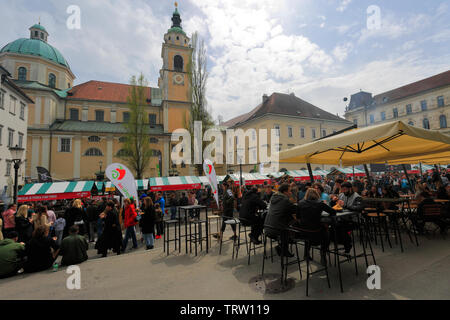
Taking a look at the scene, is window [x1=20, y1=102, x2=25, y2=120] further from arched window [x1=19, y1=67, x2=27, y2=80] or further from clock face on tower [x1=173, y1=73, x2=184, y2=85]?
clock face on tower [x1=173, y1=73, x2=184, y2=85]

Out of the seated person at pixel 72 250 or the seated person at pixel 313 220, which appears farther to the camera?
the seated person at pixel 72 250

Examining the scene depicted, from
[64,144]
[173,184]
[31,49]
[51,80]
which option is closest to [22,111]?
[64,144]

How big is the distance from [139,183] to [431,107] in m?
57.8

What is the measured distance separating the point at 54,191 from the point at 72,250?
971 cm

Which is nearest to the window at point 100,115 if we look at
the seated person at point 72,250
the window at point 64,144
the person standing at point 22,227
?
the window at point 64,144

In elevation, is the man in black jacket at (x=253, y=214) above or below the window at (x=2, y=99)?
below

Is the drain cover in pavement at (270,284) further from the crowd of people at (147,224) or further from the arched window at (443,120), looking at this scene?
the arched window at (443,120)

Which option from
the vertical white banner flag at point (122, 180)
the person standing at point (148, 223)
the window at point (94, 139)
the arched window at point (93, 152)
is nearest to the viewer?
the person standing at point (148, 223)

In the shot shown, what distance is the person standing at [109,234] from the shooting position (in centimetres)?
695

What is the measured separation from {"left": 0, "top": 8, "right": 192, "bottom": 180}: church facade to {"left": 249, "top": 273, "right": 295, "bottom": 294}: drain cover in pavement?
28948mm

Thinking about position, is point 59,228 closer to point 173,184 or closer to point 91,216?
point 91,216

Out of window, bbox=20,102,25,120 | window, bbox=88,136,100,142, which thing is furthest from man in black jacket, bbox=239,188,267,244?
window, bbox=88,136,100,142

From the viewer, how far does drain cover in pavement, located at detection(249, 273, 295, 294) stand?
12.5ft

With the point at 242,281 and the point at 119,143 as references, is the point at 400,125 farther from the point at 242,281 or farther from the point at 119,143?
the point at 119,143
